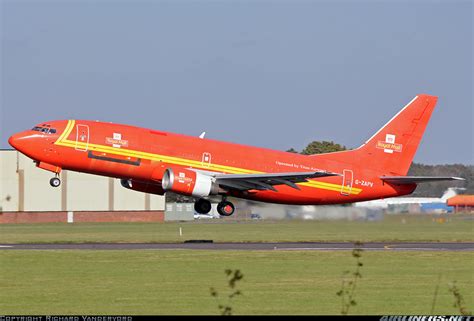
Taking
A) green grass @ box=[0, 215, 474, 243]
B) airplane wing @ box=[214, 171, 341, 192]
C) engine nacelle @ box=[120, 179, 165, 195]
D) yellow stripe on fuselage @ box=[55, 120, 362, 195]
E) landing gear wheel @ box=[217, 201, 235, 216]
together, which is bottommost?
green grass @ box=[0, 215, 474, 243]

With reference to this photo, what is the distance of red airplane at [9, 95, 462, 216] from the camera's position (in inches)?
1751

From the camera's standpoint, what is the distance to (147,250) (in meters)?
43.7

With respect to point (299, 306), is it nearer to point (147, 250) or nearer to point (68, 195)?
point (147, 250)

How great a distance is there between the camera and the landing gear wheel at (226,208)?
47.4 meters

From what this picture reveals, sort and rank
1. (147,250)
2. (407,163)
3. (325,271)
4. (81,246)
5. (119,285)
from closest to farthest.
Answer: (119,285) → (325,271) → (147,250) → (81,246) → (407,163)

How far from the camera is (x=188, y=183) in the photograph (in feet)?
148

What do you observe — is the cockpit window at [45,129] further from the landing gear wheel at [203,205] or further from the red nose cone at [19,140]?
the landing gear wheel at [203,205]

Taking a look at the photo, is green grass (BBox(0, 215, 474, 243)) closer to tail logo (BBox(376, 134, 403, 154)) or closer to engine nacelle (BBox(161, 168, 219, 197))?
tail logo (BBox(376, 134, 403, 154))

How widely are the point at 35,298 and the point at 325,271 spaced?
11.5 m

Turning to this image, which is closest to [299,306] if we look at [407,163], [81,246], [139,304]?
[139,304]

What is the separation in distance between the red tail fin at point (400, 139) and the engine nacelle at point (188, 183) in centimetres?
1046

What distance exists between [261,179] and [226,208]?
8.12 feet

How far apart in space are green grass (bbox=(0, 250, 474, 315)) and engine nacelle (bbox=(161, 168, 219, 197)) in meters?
3.64

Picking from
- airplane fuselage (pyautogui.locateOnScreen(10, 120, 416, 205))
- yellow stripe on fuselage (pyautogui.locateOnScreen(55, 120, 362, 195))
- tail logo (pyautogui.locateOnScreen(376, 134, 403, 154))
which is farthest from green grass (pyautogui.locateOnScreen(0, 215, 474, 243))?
tail logo (pyautogui.locateOnScreen(376, 134, 403, 154))
